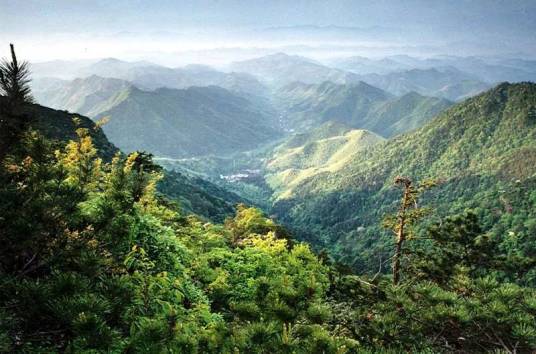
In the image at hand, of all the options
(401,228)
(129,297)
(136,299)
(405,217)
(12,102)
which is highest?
(12,102)

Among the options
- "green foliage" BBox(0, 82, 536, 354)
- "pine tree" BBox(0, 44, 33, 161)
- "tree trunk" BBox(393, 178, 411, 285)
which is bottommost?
"tree trunk" BBox(393, 178, 411, 285)

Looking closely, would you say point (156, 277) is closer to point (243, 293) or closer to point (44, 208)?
point (44, 208)

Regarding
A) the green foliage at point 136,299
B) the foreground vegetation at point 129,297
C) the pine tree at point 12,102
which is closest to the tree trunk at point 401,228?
the green foliage at point 136,299

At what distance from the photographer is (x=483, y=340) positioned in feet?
35.4

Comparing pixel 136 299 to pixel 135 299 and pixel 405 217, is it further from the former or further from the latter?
pixel 405 217

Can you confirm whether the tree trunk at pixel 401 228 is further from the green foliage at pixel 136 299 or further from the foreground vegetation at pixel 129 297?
the foreground vegetation at pixel 129 297

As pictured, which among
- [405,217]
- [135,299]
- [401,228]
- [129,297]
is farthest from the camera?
[401,228]

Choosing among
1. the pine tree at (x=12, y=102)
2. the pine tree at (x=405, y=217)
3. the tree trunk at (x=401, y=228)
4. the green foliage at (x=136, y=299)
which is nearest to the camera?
the green foliage at (x=136, y=299)

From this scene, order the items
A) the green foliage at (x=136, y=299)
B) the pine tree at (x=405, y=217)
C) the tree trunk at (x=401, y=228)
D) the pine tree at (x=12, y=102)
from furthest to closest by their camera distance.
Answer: the tree trunk at (x=401, y=228), the pine tree at (x=405, y=217), the pine tree at (x=12, y=102), the green foliage at (x=136, y=299)

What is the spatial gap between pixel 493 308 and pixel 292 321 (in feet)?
18.5

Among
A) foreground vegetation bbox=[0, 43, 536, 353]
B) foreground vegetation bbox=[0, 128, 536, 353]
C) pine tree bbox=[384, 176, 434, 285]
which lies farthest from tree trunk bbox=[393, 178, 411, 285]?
foreground vegetation bbox=[0, 43, 536, 353]

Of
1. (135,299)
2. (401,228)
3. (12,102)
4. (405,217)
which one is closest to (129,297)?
(135,299)

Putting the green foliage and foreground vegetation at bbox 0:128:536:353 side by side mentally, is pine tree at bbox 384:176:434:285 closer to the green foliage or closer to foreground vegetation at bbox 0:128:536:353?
foreground vegetation at bbox 0:128:536:353

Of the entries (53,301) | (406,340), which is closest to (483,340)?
(406,340)
